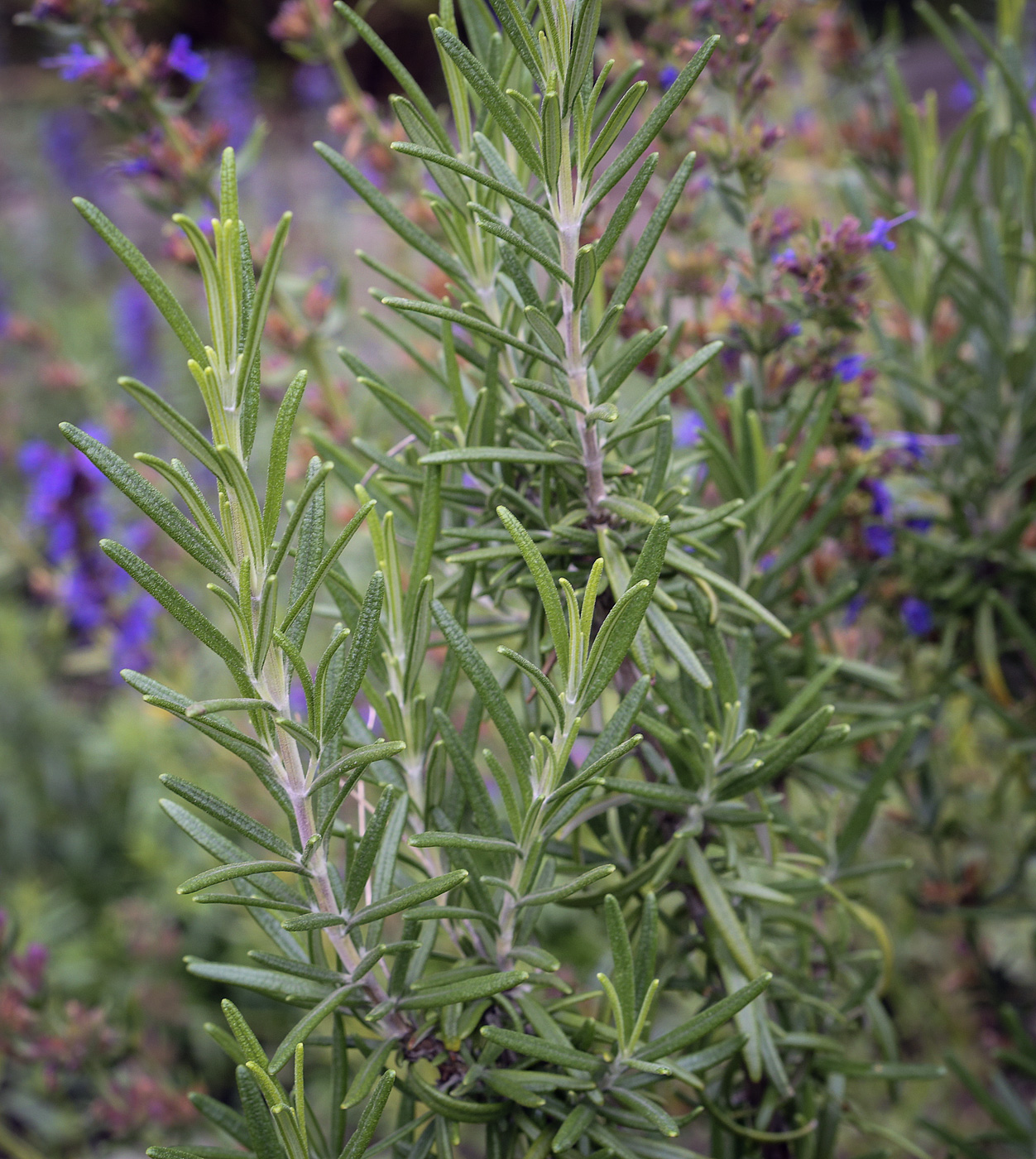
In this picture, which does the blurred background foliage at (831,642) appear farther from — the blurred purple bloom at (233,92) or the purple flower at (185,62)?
the blurred purple bloom at (233,92)

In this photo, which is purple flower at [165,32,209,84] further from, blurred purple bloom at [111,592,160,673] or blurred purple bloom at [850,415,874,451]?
blurred purple bloom at [111,592,160,673]

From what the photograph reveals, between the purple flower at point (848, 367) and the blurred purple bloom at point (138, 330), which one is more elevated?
the purple flower at point (848, 367)

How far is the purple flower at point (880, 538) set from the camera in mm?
809

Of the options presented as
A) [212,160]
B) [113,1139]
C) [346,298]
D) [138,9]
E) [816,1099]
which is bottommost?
[113,1139]

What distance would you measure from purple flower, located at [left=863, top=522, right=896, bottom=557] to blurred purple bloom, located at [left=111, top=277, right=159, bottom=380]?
278 cm

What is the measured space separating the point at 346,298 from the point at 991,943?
4.44 feet

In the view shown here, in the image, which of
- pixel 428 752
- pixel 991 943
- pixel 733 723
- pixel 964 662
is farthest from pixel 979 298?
pixel 991 943

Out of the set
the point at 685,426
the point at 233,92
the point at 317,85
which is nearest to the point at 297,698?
the point at 685,426

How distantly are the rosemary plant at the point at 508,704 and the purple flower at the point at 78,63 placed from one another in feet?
1.91

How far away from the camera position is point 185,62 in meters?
1.01

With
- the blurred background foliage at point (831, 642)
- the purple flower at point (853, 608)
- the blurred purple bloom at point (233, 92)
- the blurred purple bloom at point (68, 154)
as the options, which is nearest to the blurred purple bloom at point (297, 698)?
the blurred background foliage at point (831, 642)

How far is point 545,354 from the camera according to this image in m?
0.48

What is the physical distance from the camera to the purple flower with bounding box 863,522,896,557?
809 millimetres

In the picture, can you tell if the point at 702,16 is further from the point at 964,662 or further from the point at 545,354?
the point at 964,662
